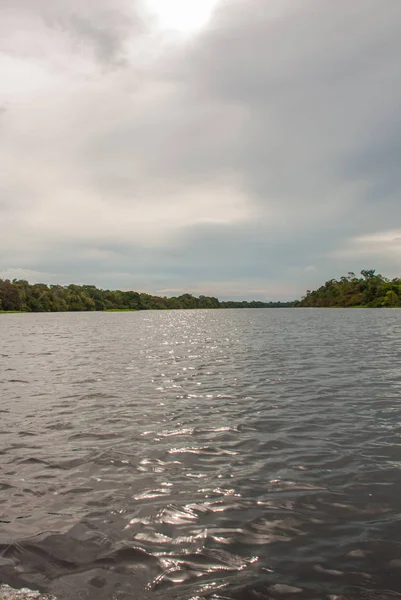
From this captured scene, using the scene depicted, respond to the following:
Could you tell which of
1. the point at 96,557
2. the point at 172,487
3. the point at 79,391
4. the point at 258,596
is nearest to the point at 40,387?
the point at 79,391

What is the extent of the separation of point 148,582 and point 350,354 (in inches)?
1284

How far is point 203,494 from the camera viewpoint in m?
9.34

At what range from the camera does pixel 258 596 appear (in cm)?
595

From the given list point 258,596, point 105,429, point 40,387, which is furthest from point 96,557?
point 40,387

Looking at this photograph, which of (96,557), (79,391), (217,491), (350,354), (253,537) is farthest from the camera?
(350,354)

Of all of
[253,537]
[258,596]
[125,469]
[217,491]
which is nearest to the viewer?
[258,596]

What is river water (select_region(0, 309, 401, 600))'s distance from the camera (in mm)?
6430

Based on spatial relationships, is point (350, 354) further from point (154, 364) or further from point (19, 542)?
point (19, 542)

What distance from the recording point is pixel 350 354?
35719 millimetres

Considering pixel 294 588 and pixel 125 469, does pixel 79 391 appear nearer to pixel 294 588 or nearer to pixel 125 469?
pixel 125 469

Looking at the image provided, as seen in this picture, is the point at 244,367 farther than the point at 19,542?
Yes

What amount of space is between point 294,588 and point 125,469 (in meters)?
5.88

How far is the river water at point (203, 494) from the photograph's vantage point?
21.1ft

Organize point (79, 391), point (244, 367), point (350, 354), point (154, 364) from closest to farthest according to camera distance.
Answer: point (79, 391) < point (244, 367) < point (154, 364) < point (350, 354)
